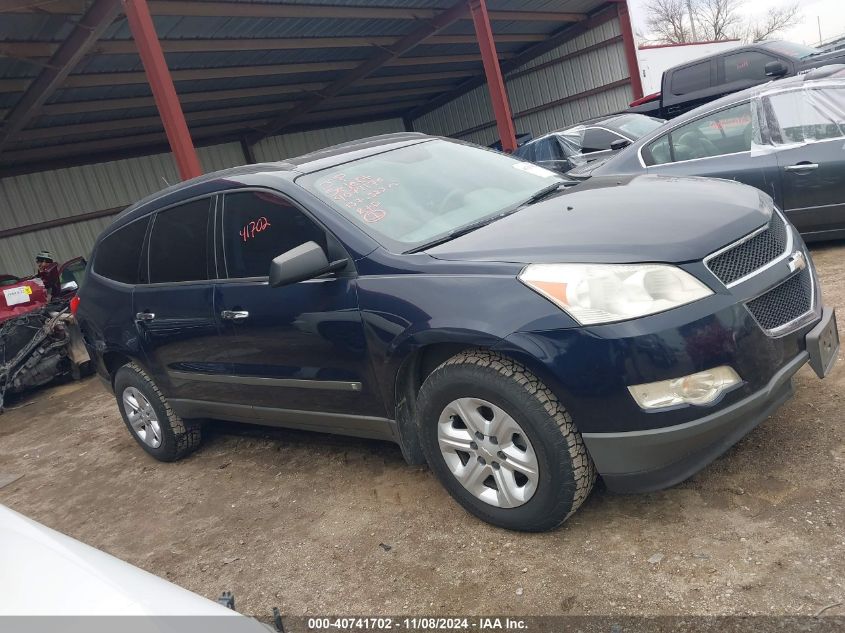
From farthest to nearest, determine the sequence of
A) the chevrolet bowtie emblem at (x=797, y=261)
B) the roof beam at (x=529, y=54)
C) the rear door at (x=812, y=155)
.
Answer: the roof beam at (x=529, y=54) < the rear door at (x=812, y=155) < the chevrolet bowtie emblem at (x=797, y=261)

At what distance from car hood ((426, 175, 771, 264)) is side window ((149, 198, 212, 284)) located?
1496 millimetres

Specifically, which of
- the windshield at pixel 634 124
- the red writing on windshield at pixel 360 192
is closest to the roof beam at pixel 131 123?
the windshield at pixel 634 124

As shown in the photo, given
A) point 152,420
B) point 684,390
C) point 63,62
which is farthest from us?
point 63,62

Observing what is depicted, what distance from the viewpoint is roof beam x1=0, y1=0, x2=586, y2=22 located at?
8174mm

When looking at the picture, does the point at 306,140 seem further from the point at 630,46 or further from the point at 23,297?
the point at 23,297

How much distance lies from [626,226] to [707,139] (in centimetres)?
359

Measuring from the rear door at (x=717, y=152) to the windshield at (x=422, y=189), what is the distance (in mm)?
2361

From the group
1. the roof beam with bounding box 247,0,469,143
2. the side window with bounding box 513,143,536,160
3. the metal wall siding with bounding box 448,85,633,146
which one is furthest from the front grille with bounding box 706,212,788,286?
the metal wall siding with bounding box 448,85,633,146

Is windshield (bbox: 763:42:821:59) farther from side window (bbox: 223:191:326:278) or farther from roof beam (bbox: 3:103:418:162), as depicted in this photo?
roof beam (bbox: 3:103:418:162)

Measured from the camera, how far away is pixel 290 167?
3.39 metres

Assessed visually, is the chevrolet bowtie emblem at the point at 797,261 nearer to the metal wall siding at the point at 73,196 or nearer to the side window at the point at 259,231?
the side window at the point at 259,231

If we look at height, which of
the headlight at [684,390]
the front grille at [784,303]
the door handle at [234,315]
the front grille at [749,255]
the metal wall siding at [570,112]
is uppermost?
the metal wall siding at [570,112]

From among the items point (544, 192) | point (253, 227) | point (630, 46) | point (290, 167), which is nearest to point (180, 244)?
point (253, 227)

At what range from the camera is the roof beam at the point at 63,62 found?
8625 mm
